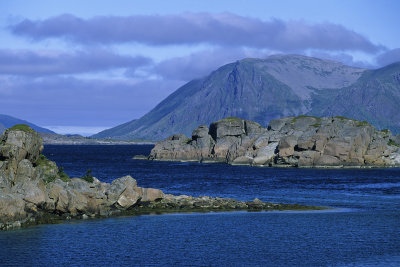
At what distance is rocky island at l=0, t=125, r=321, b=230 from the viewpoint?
64.7 m

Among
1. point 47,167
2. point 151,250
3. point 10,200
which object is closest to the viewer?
point 151,250

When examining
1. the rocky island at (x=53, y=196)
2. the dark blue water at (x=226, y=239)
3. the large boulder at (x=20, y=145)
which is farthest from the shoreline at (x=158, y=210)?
the large boulder at (x=20, y=145)

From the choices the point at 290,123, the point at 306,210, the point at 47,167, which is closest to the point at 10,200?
the point at 47,167

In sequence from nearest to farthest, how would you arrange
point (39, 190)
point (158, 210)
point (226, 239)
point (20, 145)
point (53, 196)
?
1. point (226, 239)
2. point (39, 190)
3. point (53, 196)
4. point (20, 145)
5. point (158, 210)

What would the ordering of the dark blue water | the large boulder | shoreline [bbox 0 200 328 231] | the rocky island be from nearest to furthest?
the dark blue water
the rocky island
shoreline [bbox 0 200 328 231]
the large boulder

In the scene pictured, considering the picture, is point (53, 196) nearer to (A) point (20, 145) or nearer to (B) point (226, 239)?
(A) point (20, 145)

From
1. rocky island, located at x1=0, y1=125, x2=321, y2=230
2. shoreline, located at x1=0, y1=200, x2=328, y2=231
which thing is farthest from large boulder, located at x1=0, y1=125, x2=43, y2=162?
shoreline, located at x1=0, y1=200, x2=328, y2=231

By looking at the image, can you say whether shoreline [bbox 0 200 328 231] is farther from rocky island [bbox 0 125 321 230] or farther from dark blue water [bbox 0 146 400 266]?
dark blue water [bbox 0 146 400 266]

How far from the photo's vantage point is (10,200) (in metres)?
62.3

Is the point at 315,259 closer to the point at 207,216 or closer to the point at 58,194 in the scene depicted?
the point at 207,216

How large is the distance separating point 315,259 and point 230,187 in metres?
61.8

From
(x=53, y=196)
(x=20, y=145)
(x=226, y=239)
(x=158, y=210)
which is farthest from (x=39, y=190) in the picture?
(x=226, y=239)

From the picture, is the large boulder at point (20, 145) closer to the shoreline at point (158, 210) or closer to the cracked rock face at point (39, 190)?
the cracked rock face at point (39, 190)

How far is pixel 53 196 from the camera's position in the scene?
225 feet
